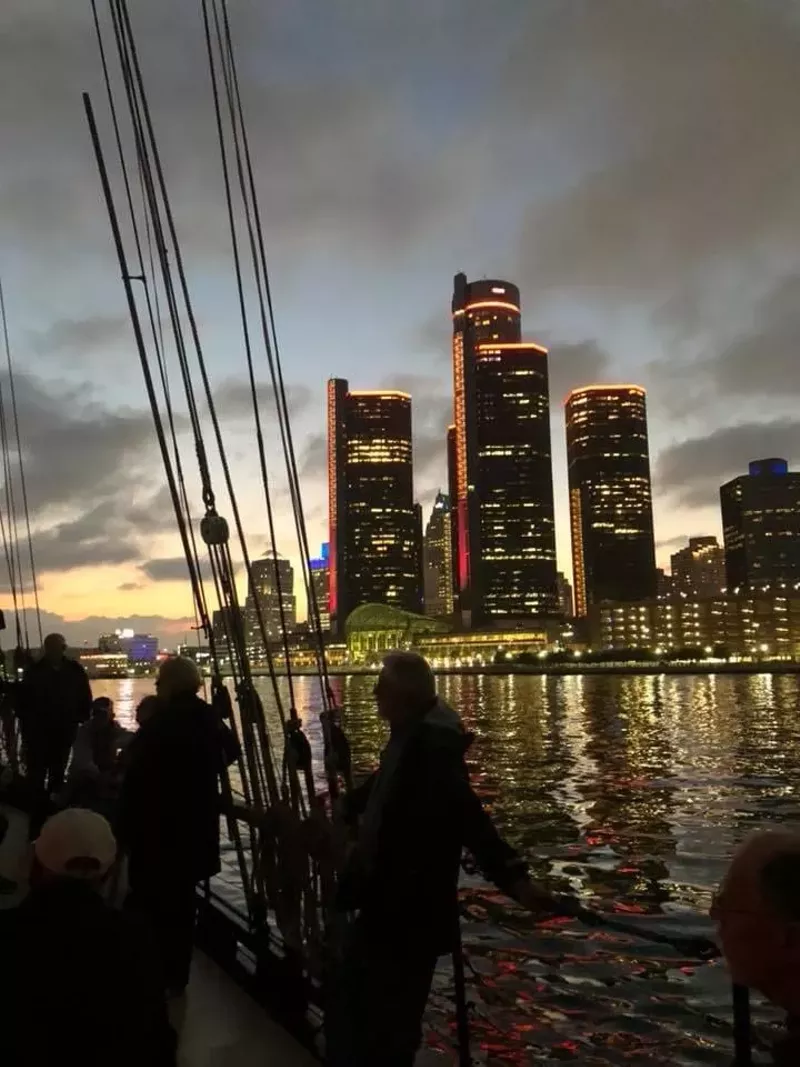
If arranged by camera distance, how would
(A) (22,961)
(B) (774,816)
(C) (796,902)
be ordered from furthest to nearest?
(B) (774,816) < (A) (22,961) < (C) (796,902)

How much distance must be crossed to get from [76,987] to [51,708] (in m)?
7.19

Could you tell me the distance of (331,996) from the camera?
3.02 metres

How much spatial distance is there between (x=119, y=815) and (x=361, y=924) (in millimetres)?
1818

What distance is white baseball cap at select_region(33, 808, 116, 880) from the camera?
230 cm

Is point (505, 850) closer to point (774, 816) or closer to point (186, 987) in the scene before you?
A: point (186, 987)

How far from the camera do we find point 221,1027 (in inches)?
168

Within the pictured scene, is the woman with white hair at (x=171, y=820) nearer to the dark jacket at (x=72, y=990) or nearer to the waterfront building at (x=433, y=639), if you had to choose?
the dark jacket at (x=72, y=990)

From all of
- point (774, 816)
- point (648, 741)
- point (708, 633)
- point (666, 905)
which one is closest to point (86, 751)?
point (666, 905)

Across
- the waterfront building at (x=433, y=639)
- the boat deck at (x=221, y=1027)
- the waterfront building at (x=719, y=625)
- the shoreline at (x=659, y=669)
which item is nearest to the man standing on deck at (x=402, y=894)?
the boat deck at (x=221, y=1027)

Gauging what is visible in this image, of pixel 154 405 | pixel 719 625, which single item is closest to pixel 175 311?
pixel 154 405

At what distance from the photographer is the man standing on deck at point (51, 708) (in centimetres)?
866

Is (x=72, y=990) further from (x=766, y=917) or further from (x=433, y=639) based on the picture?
(x=433, y=639)

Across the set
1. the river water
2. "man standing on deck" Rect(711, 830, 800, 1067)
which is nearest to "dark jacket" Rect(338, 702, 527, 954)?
the river water

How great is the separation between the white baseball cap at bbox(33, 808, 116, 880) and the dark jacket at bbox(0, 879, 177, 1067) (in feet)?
0.79
